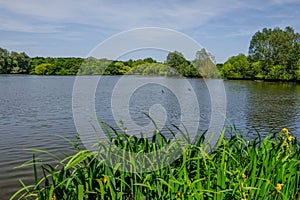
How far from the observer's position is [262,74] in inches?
2884

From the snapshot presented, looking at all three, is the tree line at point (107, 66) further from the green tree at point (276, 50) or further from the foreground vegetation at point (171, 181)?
the green tree at point (276, 50)

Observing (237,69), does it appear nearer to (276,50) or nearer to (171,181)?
(276,50)

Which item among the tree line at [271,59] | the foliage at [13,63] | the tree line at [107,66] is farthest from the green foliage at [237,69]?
the foliage at [13,63]

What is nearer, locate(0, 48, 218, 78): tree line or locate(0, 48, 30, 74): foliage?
locate(0, 48, 218, 78): tree line

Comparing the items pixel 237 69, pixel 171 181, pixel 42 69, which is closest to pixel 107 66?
pixel 171 181

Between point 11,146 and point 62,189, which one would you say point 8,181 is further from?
point 62,189

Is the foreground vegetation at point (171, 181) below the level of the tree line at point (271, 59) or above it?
below

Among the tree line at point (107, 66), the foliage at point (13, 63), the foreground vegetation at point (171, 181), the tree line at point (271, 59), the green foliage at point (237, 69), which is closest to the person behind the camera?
the foreground vegetation at point (171, 181)

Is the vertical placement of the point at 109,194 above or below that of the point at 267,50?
below

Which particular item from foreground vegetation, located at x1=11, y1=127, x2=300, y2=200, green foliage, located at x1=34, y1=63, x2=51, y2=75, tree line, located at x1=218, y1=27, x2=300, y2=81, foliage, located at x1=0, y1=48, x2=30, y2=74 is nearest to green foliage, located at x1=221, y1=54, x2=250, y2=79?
tree line, located at x1=218, y1=27, x2=300, y2=81

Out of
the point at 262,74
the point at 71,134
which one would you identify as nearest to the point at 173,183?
the point at 71,134

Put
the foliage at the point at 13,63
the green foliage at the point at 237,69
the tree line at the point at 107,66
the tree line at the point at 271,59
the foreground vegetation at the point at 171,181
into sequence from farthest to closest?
the foliage at the point at 13,63 → the green foliage at the point at 237,69 → the tree line at the point at 271,59 → the tree line at the point at 107,66 → the foreground vegetation at the point at 171,181

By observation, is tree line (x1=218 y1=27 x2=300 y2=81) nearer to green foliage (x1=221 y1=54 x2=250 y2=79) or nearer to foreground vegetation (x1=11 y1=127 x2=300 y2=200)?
green foliage (x1=221 y1=54 x2=250 y2=79)

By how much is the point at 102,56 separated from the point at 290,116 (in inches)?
676
